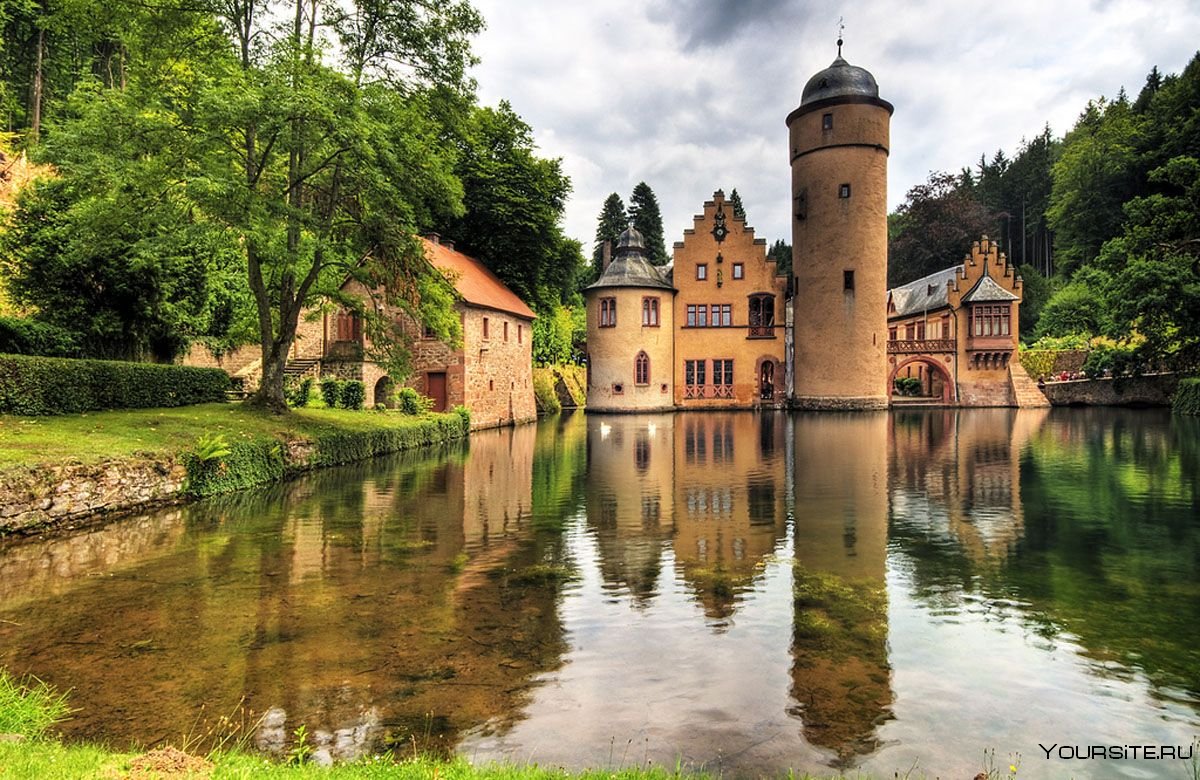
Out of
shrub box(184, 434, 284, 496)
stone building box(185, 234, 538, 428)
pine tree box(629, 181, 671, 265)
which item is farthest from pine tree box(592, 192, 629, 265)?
shrub box(184, 434, 284, 496)

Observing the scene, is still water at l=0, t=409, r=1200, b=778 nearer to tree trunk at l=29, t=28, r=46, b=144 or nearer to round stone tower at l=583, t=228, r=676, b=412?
round stone tower at l=583, t=228, r=676, b=412

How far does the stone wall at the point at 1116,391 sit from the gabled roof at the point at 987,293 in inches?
275

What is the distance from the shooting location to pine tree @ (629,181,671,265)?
72625 millimetres

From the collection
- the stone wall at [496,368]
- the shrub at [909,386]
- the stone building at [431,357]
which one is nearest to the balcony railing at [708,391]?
the stone wall at [496,368]

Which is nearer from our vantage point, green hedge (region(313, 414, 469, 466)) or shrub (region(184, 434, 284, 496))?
shrub (region(184, 434, 284, 496))

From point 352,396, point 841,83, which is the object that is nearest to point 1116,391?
point 841,83

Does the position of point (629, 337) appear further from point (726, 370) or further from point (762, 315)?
point (762, 315)

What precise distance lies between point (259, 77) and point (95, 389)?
26.2 ft

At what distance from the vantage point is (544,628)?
21.3 ft

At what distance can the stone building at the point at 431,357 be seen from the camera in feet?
92.9

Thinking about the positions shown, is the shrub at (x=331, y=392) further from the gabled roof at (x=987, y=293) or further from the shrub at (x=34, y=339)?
the gabled roof at (x=987, y=293)

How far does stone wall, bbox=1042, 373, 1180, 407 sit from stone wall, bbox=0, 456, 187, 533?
159 ft

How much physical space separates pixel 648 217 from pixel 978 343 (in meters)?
38.8

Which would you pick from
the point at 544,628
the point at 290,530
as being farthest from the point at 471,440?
the point at 544,628
